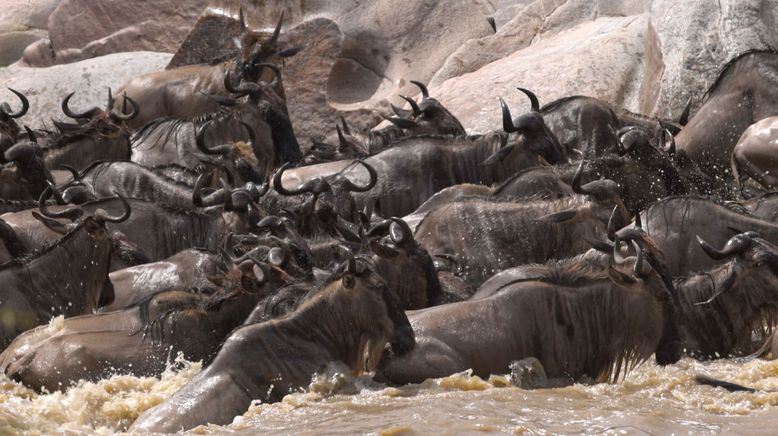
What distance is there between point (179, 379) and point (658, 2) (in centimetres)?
807

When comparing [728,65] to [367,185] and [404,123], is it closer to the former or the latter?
[404,123]

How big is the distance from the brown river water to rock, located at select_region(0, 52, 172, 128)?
10.9m

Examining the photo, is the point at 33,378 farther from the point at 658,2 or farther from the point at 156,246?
the point at 658,2

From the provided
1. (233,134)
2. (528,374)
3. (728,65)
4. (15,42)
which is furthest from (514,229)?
(15,42)

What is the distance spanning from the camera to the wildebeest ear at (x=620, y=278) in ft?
28.8

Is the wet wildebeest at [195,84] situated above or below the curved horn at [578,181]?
below

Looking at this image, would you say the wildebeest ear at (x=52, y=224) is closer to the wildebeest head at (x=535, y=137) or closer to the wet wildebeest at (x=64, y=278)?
the wet wildebeest at (x=64, y=278)

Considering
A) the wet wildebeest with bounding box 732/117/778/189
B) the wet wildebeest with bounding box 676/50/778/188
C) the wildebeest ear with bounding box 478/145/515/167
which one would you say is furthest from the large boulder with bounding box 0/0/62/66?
the wet wildebeest with bounding box 732/117/778/189

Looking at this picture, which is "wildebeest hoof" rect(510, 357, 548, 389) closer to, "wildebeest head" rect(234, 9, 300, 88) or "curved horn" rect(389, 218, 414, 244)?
"curved horn" rect(389, 218, 414, 244)

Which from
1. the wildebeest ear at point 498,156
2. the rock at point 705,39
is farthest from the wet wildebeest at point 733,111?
the wildebeest ear at point 498,156

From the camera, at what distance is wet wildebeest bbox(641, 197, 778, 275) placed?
10477 mm

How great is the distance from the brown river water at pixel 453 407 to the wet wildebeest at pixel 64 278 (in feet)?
4.48

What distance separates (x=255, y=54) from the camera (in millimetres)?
17141

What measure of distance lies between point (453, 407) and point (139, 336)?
228 centimetres
